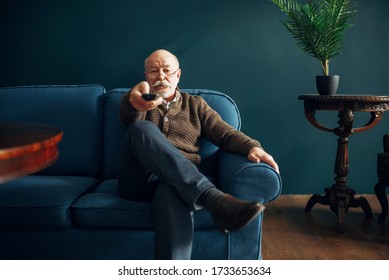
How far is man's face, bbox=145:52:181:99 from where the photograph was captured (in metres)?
1.80

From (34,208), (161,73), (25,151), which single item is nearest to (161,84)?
(161,73)

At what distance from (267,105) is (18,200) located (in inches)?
68.7

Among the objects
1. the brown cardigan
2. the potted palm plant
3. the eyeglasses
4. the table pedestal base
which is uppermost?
the potted palm plant

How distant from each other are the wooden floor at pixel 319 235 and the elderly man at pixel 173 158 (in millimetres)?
595

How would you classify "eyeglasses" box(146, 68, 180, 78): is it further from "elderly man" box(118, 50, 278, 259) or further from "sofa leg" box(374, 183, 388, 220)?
"sofa leg" box(374, 183, 388, 220)

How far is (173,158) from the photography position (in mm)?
1372

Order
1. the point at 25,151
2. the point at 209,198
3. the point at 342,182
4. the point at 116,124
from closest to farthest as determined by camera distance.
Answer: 1. the point at 25,151
2. the point at 209,198
3. the point at 116,124
4. the point at 342,182

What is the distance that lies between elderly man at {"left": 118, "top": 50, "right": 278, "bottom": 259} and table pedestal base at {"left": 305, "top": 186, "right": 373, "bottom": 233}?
2.83 ft

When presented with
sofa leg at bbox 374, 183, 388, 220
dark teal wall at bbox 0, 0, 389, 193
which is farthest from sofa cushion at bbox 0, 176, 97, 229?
sofa leg at bbox 374, 183, 388, 220

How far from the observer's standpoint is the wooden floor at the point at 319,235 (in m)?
1.84

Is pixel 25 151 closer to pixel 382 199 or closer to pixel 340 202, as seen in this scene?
pixel 340 202

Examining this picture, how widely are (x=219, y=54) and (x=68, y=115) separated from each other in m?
1.13
